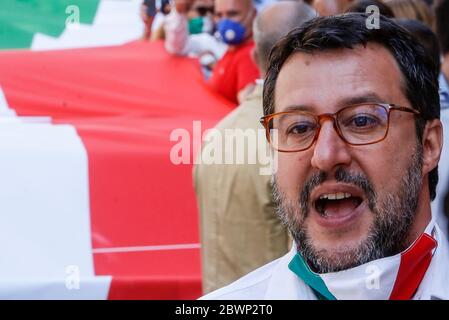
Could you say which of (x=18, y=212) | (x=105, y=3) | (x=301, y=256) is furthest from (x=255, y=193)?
(x=105, y=3)

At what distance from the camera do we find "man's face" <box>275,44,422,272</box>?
4.33 ft

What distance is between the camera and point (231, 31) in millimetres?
3629

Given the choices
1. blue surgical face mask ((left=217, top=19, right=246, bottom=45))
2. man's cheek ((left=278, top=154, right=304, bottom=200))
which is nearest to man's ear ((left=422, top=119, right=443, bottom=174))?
man's cheek ((left=278, top=154, right=304, bottom=200))

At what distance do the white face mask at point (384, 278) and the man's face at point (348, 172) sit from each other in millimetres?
Result: 14

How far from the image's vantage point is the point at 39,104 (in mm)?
3359

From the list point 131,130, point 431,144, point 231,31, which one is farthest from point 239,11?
point 431,144

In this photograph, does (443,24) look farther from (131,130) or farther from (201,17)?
(201,17)

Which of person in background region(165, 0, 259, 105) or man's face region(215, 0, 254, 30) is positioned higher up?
man's face region(215, 0, 254, 30)

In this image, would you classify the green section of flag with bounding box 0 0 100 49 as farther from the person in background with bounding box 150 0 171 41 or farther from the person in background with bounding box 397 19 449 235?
the person in background with bounding box 397 19 449 235

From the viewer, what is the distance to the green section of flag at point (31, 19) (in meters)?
3.78

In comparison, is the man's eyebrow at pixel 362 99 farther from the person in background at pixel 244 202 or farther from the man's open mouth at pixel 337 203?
the person in background at pixel 244 202

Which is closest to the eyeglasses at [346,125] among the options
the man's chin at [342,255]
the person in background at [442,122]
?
the man's chin at [342,255]

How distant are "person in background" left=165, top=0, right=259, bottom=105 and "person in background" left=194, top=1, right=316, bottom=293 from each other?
881 mm
